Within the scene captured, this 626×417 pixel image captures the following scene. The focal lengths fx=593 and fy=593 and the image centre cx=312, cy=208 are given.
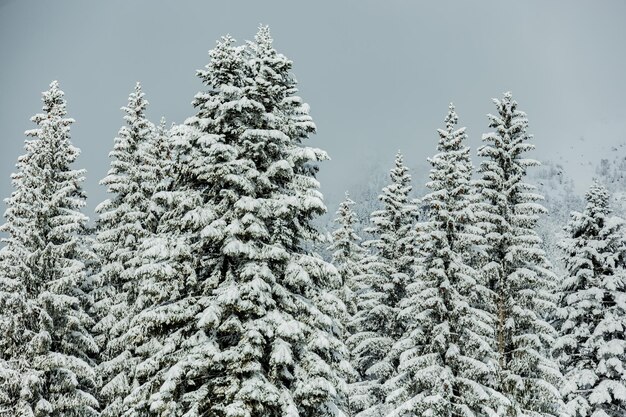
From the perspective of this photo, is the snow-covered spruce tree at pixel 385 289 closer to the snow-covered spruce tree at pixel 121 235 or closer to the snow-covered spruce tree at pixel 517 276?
the snow-covered spruce tree at pixel 517 276

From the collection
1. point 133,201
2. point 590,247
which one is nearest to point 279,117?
point 133,201

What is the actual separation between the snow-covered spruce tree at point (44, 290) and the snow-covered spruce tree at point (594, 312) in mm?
21774

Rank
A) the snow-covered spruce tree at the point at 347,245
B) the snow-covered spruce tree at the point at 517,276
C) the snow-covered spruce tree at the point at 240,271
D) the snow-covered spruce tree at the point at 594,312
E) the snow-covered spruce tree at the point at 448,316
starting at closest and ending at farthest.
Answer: the snow-covered spruce tree at the point at 240,271 < the snow-covered spruce tree at the point at 448,316 < the snow-covered spruce tree at the point at 517,276 < the snow-covered spruce tree at the point at 594,312 < the snow-covered spruce tree at the point at 347,245

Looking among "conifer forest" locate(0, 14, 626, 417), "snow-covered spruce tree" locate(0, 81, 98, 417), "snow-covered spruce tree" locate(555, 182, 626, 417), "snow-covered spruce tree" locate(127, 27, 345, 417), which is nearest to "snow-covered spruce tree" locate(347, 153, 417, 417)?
"conifer forest" locate(0, 14, 626, 417)

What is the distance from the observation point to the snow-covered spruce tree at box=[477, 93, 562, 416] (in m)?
25.0

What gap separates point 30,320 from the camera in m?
23.5

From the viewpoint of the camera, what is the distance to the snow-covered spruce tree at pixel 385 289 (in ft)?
98.7

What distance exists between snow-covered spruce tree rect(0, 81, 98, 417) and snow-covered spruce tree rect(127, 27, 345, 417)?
7.31 m

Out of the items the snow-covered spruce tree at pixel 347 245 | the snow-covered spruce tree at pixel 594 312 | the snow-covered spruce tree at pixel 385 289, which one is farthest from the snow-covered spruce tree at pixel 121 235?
the snow-covered spruce tree at pixel 594 312

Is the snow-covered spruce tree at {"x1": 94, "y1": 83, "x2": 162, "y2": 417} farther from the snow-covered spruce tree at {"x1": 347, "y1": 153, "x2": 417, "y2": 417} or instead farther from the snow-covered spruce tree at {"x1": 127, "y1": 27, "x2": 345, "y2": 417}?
the snow-covered spruce tree at {"x1": 347, "y1": 153, "x2": 417, "y2": 417}

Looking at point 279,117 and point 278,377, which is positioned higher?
point 279,117

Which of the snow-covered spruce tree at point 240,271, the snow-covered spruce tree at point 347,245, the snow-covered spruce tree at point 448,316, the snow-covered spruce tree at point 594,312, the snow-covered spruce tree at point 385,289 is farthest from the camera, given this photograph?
the snow-covered spruce tree at point 347,245

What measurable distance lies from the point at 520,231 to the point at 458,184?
13.5 ft

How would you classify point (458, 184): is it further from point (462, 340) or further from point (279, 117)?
point (279, 117)
